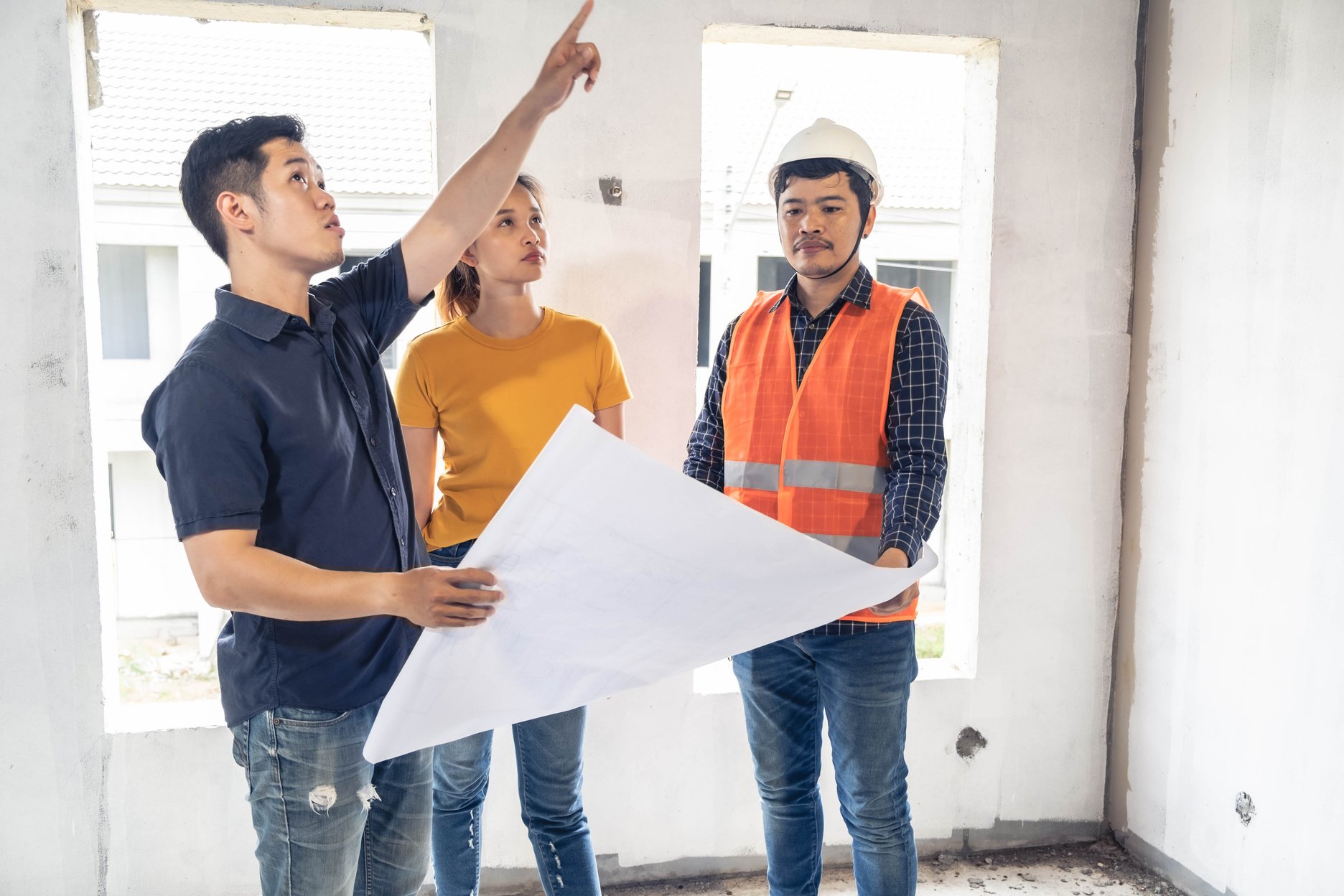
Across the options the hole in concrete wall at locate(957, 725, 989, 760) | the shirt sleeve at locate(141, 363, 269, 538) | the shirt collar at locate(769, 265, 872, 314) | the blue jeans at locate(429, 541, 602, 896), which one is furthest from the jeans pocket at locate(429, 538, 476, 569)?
the hole in concrete wall at locate(957, 725, 989, 760)

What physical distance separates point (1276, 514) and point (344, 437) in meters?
1.98

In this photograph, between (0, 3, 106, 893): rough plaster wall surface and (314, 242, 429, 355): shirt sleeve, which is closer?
(314, 242, 429, 355): shirt sleeve

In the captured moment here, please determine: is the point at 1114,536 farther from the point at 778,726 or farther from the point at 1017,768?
the point at 778,726

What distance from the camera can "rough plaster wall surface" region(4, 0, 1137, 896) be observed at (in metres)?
2.19

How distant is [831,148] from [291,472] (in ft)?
3.79

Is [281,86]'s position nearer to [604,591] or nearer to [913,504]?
[913,504]

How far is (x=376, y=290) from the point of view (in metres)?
1.48

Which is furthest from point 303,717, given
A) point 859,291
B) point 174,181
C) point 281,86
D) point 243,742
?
point 281,86

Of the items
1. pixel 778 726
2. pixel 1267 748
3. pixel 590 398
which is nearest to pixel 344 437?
pixel 590 398

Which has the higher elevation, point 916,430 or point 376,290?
point 376,290

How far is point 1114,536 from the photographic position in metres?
2.57

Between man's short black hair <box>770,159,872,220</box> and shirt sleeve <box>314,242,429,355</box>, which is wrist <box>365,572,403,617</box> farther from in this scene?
man's short black hair <box>770,159,872,220</box>

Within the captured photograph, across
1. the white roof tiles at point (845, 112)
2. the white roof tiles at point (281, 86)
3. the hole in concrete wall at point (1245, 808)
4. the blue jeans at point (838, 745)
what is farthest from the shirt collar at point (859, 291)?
the white roof tiles at point (845, 112)

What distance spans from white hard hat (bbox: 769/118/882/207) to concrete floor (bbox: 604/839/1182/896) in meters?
1.82
